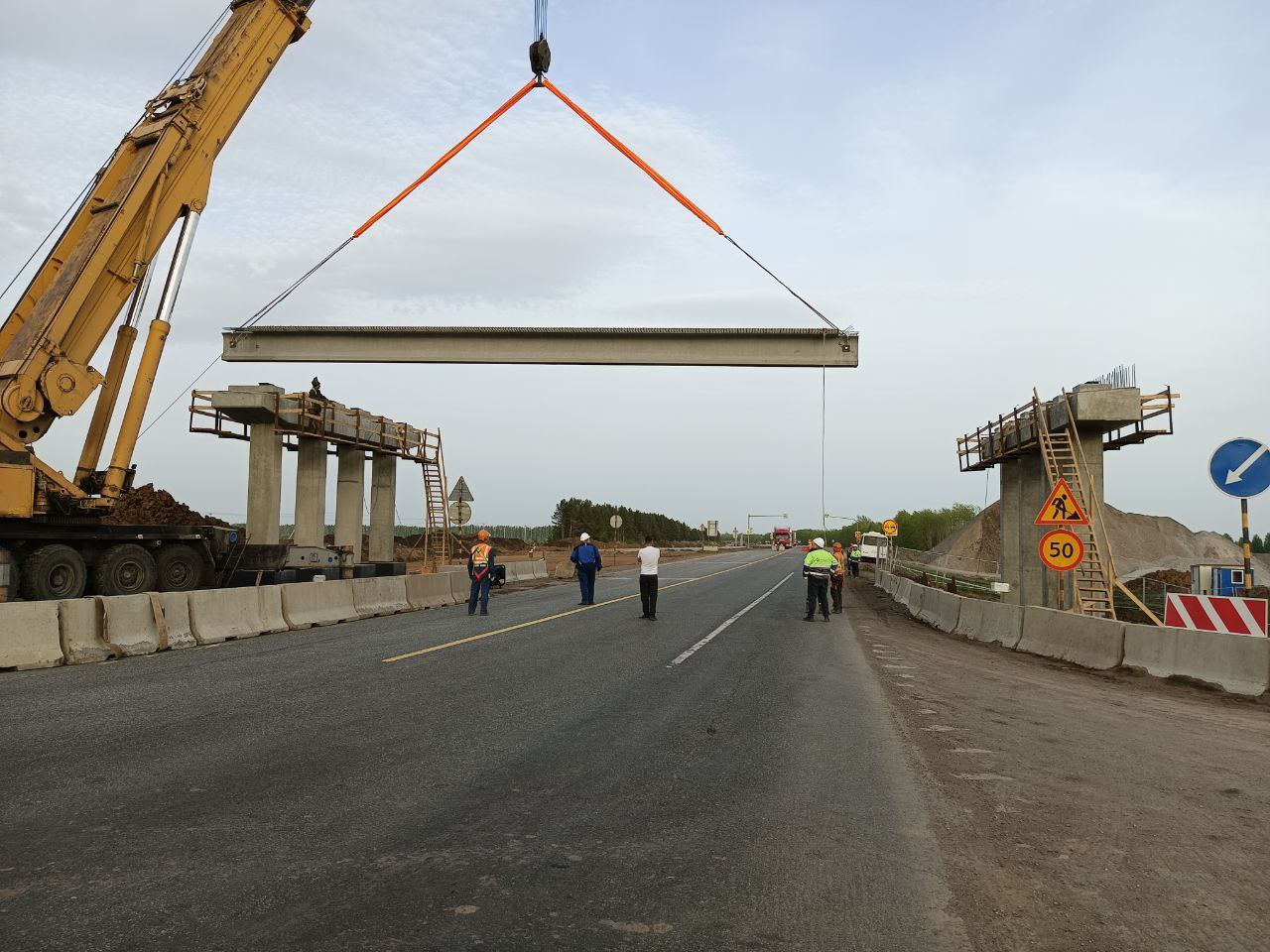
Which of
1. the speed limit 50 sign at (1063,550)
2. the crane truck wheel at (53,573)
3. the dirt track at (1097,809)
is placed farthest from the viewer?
the crane truck wheel at (53,573)

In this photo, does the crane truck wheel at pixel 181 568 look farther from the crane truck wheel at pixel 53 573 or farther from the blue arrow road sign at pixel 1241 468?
the blue arrow road sign at pixel 1241 468

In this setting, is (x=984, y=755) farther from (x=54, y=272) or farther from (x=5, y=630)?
(x=54, y=272)

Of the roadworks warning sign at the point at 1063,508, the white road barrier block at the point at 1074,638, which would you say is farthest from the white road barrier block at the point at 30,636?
the roadworks warning sign at the point at 1063,508

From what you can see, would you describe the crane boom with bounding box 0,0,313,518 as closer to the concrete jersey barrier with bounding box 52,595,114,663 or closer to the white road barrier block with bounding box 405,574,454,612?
the concrete jersey barrier with bounding box 52,595,114,663

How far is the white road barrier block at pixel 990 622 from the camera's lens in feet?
52.9

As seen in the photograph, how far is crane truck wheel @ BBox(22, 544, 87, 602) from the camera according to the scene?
1603 cm

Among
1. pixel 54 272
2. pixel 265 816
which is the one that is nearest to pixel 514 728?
pixel 265 816

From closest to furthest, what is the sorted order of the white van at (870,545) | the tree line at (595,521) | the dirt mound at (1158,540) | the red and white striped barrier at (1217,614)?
the red and white striped barrier at (1217,614)
the dirt mound at (1158,540)
the white van at (870,545)
the tree line at (595,521)

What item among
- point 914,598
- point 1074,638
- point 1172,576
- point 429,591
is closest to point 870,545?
point 1172,576

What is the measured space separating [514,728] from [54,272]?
45.3 ft

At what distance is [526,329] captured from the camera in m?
30.7

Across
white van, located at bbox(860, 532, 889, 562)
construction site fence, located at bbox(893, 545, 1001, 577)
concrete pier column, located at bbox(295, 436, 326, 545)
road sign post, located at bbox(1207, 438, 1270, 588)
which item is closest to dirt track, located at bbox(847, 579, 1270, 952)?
road sign post, located at bbox(1207, 438, 1270, 588)

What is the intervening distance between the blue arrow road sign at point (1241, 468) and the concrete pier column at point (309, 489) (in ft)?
90.2

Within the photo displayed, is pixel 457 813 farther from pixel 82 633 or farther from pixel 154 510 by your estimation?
pixel 154 510
